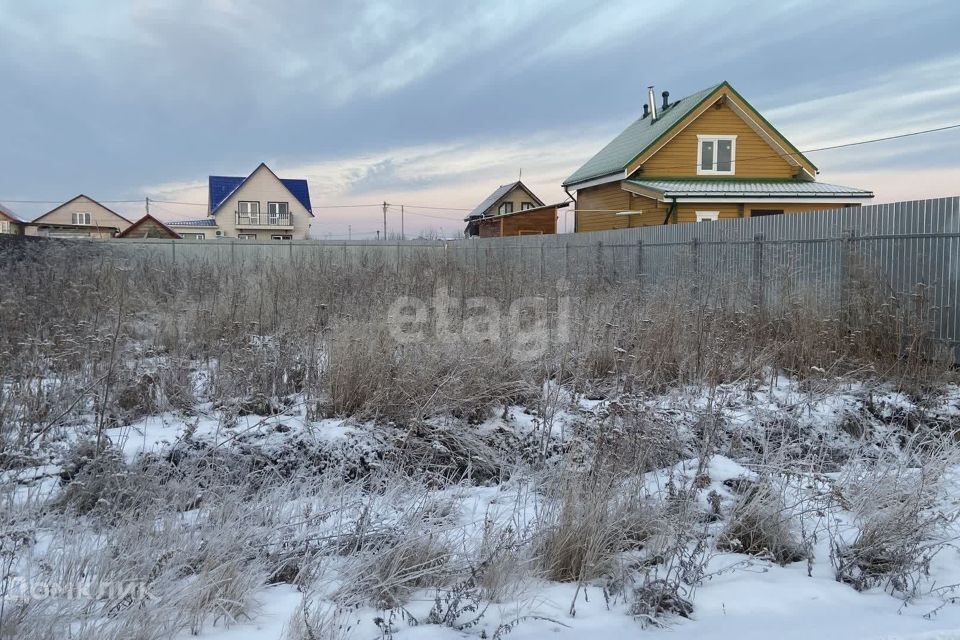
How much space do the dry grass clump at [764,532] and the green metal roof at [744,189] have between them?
16086mm

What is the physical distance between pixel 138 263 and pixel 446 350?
10.0 m

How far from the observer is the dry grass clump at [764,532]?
312 cm

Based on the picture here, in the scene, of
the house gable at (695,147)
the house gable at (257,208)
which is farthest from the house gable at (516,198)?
the house gable at (695,147)

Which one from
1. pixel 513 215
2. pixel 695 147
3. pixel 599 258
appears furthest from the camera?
pixel 513 215

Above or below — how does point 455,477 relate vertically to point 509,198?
below

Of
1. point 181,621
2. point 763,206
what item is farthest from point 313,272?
point 763,206

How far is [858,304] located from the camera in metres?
7.01

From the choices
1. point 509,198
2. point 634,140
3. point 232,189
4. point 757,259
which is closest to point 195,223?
point 232,189

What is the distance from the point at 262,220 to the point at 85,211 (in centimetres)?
1738

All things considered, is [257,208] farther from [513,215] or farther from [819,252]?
[819,252]

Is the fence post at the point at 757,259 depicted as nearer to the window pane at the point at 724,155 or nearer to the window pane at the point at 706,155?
the window pane at the point at 706,155

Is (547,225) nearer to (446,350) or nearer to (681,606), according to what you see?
(446,350)

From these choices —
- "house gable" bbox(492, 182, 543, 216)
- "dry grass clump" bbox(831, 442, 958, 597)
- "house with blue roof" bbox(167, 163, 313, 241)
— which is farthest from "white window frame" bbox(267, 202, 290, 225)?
"dry grass clump" bbox(831, 442, 958, 597)

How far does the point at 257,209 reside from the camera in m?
49.8
